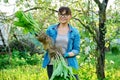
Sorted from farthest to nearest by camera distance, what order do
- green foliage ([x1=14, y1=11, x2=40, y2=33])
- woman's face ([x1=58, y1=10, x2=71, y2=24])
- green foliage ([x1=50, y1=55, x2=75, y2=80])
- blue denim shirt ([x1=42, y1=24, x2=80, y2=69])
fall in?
blue denim shirt ([x1=42, y1=24, x2=80, y2=69]) < woman's face ([x1=58, y1=10, x2=71, y2=24]) < green foliage ([x1=14, y1=11, x2=40, y2=33]) < green foliage ([x1=50, y1=55, x2=75, y2=80])

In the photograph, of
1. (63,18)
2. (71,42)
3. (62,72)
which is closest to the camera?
(62,72)

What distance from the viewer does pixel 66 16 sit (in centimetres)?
645

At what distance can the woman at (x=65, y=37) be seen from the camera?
6.46 m

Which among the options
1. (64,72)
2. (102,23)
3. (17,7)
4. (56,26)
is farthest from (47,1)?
(64,72)

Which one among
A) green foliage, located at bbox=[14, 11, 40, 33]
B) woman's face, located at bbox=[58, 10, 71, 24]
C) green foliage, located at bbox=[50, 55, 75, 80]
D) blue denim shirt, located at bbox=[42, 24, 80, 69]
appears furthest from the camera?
blue denim shirt, located at bbox=[42, 24, 80, 69]

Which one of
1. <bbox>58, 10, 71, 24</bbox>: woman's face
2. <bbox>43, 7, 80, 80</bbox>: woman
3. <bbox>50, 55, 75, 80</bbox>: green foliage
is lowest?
<bbox>50, 55, 75, 80</bbox>: green foliage

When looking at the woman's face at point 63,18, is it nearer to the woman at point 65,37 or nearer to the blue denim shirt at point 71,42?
the woman at point 65,37

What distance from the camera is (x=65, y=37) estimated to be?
6535mm

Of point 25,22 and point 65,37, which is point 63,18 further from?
point 25,22

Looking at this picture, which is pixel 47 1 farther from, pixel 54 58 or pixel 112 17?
pixel 54 58

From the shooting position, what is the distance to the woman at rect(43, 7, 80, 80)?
6.46 m

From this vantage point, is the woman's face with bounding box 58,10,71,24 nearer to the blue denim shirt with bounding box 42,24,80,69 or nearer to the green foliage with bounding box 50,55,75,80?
the blue denim shirt with bounding box 42,24,80,69

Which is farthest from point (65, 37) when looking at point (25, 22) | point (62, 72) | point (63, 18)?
point (62, 72)

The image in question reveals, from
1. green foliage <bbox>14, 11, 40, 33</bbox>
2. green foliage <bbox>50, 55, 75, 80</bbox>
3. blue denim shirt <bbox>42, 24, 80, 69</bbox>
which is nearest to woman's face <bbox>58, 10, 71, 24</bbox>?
blue denim shirt <bbox>42, 24, 80, 69</bbox>
